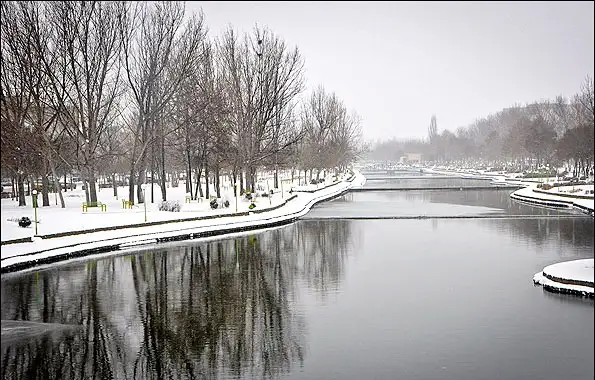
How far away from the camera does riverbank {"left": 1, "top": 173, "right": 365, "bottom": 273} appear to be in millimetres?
25583

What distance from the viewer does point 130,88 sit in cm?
4669

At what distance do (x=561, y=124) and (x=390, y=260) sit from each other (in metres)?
73.9

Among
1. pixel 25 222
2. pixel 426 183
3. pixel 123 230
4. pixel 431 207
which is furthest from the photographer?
pixel 426 183

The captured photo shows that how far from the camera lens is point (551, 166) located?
69.8 m

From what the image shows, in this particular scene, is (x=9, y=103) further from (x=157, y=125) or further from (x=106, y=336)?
(x=106, y=336)

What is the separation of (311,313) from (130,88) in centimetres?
3425

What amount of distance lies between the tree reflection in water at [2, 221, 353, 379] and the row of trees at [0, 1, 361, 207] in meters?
9.98

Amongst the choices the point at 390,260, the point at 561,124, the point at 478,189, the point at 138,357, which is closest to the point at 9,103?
the point at 390,260

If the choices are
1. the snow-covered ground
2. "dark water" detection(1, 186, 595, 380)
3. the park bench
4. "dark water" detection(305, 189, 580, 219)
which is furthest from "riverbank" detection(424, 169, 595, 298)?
the park bench

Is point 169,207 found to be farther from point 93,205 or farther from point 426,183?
point 426,183

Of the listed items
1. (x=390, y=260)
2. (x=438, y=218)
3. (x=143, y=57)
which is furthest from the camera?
(x=143, y=57)

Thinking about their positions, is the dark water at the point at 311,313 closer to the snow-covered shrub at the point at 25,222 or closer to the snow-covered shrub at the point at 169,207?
the snow-covered shrub at the point at 25,222

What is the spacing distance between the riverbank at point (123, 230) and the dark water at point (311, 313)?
1682mm

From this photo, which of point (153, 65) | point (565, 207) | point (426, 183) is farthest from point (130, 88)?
point (426, 183)
